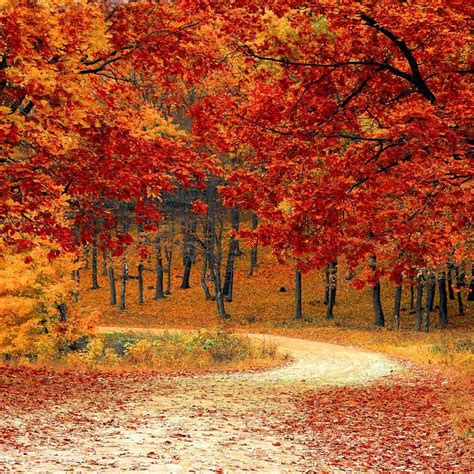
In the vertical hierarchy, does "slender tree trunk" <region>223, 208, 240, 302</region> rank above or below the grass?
above

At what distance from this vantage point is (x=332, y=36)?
10.4 meters

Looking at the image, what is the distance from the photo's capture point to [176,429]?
1073 cm

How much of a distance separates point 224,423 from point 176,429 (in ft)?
3.80

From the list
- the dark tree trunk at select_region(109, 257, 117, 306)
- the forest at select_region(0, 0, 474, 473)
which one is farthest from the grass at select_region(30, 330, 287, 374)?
the dark tree trunk at select_region(109, 257, 117, 306)

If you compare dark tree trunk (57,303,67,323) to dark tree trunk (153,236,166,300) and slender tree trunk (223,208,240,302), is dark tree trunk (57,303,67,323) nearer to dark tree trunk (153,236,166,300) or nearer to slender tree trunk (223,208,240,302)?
slender tree trunk (223,208,240,302)

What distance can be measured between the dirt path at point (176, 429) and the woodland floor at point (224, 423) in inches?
0.7

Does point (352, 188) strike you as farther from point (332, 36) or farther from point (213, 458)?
point (213, 458)

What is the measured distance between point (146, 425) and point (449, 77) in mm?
7919

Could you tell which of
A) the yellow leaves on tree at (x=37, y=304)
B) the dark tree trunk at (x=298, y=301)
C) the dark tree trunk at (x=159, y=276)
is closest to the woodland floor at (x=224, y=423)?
the yellow leaves on tree at (x=37, y=304)

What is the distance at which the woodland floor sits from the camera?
8.81 m

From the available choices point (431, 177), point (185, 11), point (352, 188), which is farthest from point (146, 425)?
point (185, 11)

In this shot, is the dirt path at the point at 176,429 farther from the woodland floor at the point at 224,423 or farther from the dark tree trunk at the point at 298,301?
the dark tree trunk at the point at 298,301

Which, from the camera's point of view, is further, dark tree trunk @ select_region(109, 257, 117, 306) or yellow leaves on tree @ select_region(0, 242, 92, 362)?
dark tree trunk @ select_region(109, 257, 117, 306)

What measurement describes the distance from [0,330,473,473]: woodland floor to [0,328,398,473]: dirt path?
19mm
